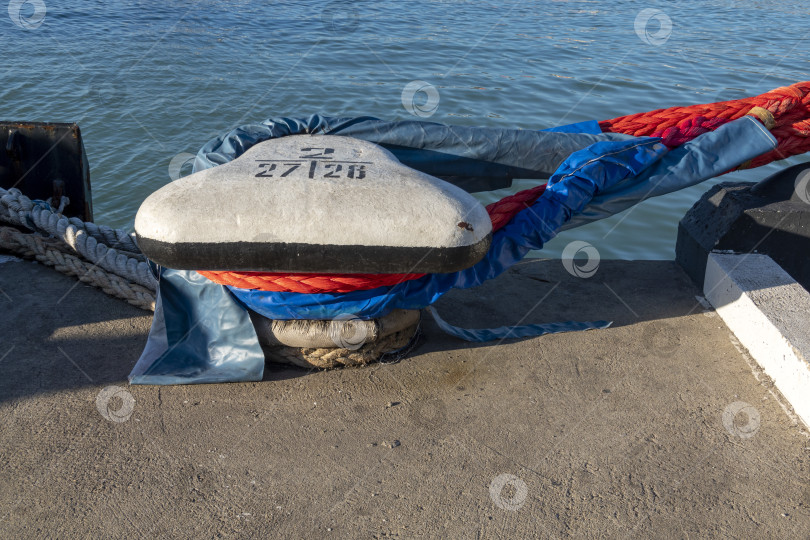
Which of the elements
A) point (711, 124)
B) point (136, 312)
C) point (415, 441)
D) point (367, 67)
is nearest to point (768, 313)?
point (711, 124)

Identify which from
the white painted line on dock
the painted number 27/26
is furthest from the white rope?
the white painted line on dock

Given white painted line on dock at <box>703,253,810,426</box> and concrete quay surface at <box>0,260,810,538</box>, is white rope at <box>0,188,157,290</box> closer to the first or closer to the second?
concrete quay surface at <box>0,260,810,538</box>

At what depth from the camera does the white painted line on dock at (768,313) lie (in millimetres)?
2557

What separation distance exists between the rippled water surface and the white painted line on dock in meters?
2.75

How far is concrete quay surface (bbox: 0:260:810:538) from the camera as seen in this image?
6.88ft

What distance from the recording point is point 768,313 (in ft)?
9.18

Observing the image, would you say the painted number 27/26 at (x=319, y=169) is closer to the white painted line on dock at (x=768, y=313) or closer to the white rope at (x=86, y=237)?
the white rope at (x=86, y=237)

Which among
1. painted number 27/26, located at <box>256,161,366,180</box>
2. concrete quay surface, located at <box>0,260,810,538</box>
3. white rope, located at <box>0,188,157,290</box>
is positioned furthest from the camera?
white rope, located at <box>0,188,157,290</box>

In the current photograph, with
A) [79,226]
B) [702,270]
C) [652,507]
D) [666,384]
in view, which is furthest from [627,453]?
[79,226]

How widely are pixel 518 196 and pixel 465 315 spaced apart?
0.59 metres

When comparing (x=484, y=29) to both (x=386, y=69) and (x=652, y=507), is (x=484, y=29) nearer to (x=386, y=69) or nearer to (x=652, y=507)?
(x=386, y=69)

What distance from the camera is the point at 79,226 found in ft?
11.8

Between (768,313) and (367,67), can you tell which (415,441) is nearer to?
(768,313)

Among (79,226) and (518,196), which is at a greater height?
(518,196)
